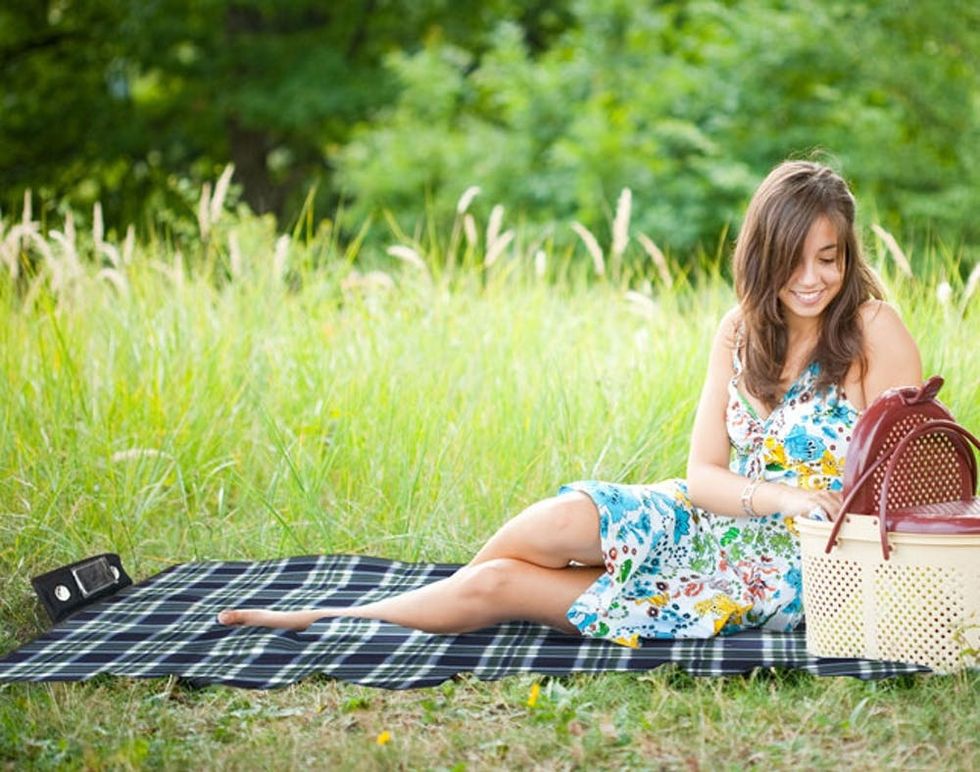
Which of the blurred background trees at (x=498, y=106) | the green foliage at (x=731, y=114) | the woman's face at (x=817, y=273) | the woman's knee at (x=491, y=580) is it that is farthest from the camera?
the blurred background trees at (x=498, y=106)

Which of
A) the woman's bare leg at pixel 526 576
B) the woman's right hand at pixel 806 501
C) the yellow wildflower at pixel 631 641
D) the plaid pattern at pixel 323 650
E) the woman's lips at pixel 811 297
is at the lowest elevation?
the yellow wildflower at pixel 631 641

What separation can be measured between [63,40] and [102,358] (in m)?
8.75

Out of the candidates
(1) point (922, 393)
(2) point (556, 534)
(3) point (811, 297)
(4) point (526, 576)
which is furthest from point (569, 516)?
(1) point (922, 393)

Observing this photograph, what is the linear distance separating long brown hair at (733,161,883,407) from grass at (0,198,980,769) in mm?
760

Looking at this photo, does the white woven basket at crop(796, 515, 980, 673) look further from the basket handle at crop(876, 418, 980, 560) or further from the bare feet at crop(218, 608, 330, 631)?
the bare feet at crop(218, 608, 330, 631)

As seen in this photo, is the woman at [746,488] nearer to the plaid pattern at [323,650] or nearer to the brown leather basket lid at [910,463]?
the plaid pattern at [323,650]

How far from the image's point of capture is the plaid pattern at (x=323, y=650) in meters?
3.13

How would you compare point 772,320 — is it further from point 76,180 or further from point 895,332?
point 76,180

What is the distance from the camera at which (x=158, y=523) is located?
462cm

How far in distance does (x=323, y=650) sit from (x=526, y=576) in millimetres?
515

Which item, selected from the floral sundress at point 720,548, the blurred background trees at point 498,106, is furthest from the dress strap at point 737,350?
the blurred background trees at point 498,106

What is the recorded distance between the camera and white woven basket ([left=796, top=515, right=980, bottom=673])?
2867 mm

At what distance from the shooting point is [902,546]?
9.48ft

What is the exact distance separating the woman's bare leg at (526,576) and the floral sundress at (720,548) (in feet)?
0.17
